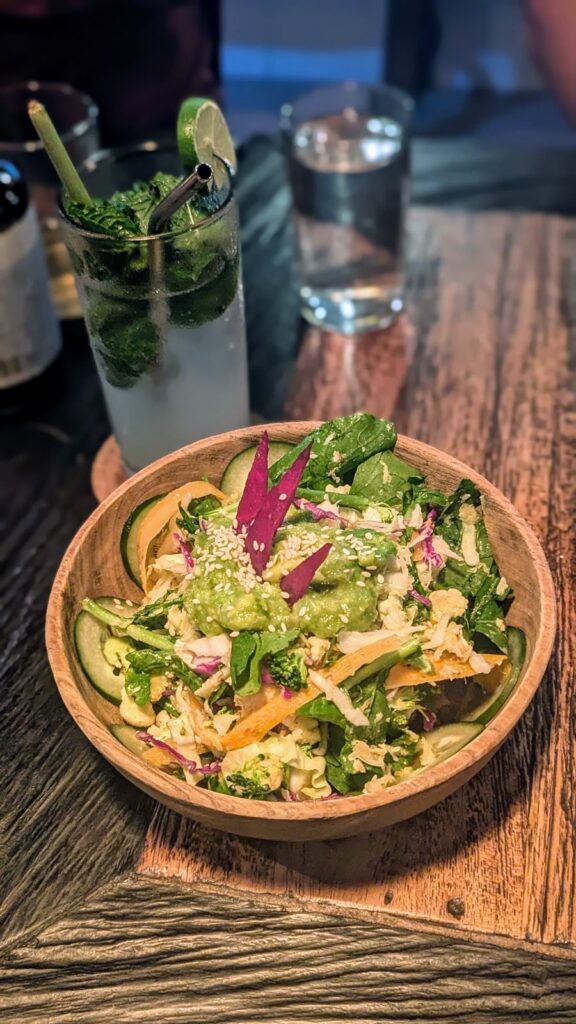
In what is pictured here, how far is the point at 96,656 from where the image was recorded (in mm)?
1435

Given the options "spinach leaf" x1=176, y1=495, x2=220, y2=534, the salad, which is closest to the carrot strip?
the salad

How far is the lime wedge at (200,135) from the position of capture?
5.44 feet

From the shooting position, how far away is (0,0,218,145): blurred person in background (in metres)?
3.15

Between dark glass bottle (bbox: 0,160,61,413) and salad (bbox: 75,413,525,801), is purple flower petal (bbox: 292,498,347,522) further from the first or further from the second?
dark glass bottle (bbox: 0,160,61,413)

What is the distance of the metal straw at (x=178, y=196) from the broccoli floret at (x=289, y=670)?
751mm

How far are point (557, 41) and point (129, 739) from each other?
10.9 ft

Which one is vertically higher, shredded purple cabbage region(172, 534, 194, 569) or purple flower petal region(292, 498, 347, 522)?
purple flower petal region(292, 498, 347, 522)

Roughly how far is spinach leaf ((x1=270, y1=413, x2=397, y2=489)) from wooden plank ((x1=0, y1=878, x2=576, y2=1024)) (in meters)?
0.68

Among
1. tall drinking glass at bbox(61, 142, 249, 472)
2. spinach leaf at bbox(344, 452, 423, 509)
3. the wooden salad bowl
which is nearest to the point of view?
the wooden salad bowl

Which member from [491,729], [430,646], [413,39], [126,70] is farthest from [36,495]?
[413,39]

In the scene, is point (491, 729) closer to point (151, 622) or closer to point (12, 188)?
point (151, 622)

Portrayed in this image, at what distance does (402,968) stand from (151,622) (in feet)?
2.04

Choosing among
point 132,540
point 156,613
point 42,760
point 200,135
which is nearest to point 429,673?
point 156,613

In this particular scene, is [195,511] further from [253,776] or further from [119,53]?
[119,53]
